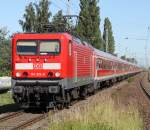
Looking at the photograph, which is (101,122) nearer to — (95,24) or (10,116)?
(10,116)

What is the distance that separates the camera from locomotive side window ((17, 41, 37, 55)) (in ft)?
67.2

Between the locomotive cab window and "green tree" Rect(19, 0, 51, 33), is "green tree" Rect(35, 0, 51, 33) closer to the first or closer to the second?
"green tree" Rect(19, 0, 51, 33)

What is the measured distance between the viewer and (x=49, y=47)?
20.4 m

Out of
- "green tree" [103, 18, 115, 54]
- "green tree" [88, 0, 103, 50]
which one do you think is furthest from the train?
"green tree" [103, 18, 115, 54]

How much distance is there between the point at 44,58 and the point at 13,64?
1216 millimetres

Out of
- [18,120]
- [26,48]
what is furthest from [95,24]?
[18,120]

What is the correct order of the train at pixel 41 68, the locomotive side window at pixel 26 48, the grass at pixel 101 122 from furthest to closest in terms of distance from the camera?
the locomotive side window at pixel 26 48
the train at pixel 41 68
the grass at pixel 101 122

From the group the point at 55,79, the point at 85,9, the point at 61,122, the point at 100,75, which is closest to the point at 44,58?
the point at 55,79

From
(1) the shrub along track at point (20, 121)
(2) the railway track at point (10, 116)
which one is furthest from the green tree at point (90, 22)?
(1) the shrub along track at point (20, 121)

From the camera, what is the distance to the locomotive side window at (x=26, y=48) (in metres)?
20.5

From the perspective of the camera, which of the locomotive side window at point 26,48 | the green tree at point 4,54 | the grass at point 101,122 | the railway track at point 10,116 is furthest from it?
the green tree at point 4,54

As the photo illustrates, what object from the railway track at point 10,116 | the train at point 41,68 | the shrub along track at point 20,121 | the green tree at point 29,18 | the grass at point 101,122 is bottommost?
the shrub along track at point 20,121

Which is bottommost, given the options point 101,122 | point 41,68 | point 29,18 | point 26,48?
point 101,122

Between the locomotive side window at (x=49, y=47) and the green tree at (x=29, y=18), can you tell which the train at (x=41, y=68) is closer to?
the locomotive side window at (x=49, y=47)
